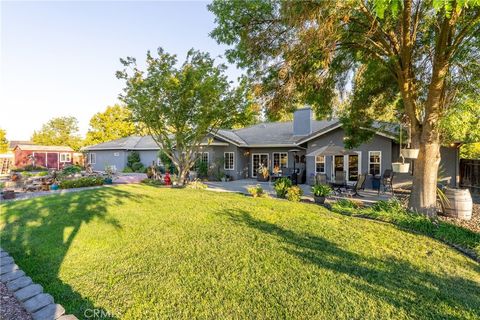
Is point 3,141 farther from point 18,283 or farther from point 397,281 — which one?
point 397,281

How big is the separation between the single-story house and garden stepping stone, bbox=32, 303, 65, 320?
12059 mm

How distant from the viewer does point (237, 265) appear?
15.5ft

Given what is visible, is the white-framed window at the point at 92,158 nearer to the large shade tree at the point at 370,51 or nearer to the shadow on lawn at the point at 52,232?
the shadow on lawn at the point at 52,232

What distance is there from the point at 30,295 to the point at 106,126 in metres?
43.0

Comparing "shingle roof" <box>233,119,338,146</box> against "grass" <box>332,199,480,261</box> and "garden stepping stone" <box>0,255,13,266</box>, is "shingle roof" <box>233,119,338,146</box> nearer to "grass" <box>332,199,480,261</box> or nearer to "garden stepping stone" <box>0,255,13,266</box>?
"grass" <box>332,199,480,261</box>

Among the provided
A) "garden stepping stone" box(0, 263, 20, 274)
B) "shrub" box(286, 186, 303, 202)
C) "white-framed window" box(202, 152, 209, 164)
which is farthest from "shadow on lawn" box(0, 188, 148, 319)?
"white-framed window" box(202, 152, 209, 164)

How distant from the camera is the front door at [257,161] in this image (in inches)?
849

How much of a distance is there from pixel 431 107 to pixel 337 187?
6509mm

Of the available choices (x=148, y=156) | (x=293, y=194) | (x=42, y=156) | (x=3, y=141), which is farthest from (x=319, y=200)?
(x=3, y=141)

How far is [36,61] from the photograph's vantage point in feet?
35.3

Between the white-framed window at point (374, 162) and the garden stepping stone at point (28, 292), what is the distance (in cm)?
1620

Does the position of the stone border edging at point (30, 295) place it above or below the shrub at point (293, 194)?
below

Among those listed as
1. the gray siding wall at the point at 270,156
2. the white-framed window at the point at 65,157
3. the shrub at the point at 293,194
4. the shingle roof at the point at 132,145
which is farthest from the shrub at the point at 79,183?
the white-framed window at the point at 65,157

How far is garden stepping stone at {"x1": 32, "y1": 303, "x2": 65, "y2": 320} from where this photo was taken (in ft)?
10.5
